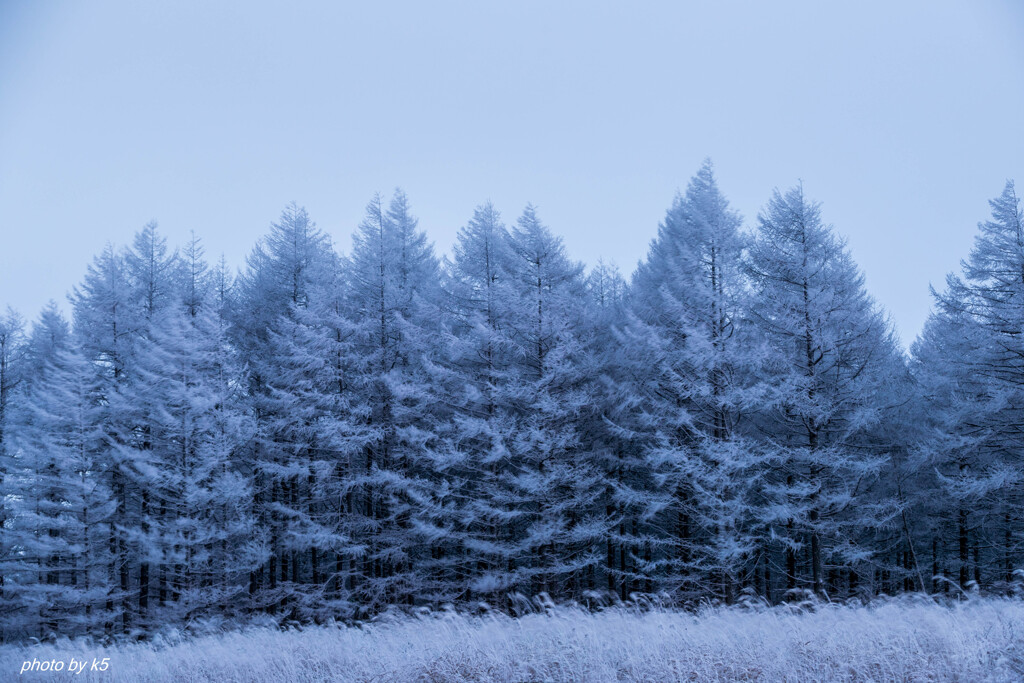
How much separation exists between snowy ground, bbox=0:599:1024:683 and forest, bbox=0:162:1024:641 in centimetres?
605

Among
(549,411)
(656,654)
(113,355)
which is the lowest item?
(656,654)

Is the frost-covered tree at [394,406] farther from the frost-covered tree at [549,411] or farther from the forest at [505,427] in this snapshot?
the frost-covered tree at [549,411]

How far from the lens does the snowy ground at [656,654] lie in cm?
524

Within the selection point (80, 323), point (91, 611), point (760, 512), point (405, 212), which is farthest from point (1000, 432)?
point (80, 323)

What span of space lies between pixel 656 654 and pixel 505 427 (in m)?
9.49

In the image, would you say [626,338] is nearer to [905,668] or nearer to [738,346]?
[738,346]

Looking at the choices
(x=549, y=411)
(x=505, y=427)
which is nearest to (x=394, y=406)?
(x=505, y=427)

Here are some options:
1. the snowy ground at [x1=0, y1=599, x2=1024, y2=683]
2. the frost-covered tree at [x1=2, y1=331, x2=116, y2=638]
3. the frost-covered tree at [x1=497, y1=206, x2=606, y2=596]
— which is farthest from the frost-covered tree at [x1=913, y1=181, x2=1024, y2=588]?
the frost-covered tree at [x1=2, y1=331, x2=116, y2=638]

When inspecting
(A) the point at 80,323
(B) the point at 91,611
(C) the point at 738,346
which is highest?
(A) the point at 80,323

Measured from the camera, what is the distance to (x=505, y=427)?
49.3 ft

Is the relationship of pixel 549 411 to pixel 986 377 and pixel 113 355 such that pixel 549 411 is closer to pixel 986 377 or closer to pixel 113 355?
pixel 986 377

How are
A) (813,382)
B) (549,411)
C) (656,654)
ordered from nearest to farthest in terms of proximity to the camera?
(656,654)
(813,382)
(549,411)

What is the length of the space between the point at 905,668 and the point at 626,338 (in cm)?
1028

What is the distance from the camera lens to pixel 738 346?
1374 centimetres
